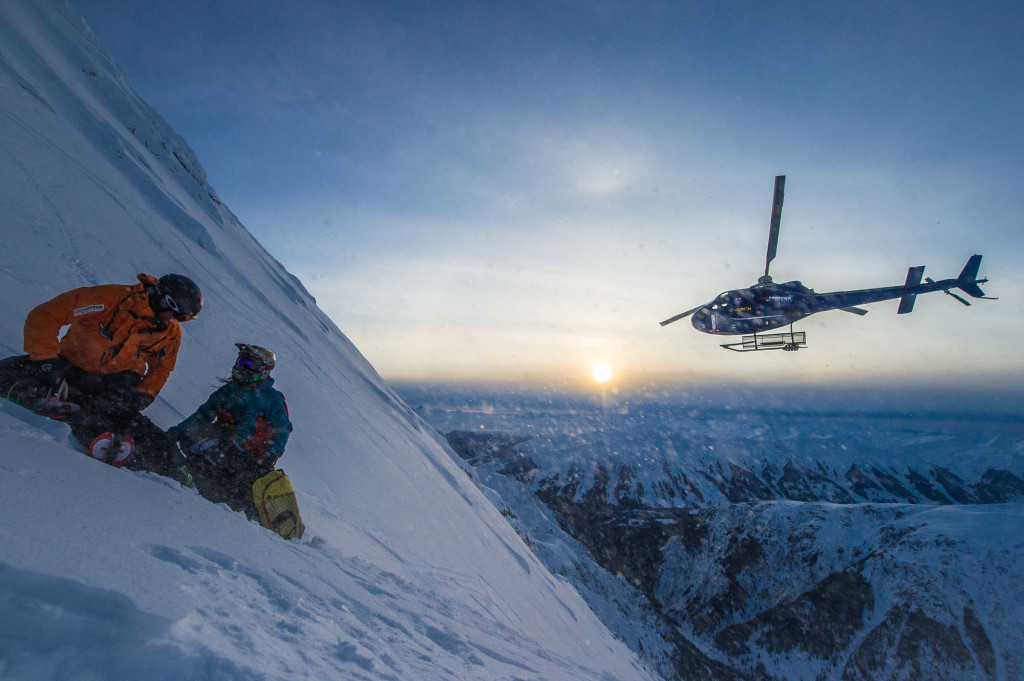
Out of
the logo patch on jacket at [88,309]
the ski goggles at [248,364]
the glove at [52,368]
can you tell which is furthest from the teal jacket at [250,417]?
the logo patch on jacket at [88,309]

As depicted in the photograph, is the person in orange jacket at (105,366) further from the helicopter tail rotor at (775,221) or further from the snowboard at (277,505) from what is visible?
the helicopter tail rotor at (775,221)

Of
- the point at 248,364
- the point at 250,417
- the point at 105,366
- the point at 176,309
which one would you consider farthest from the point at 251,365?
the point at 105,366

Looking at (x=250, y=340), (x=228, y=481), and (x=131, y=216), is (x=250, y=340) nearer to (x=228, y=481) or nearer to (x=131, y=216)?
(x=131, y=216)

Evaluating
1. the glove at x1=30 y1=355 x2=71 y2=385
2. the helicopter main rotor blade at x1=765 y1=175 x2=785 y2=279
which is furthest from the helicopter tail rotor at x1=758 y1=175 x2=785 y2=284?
the glove at x1=30 y1=355 x2=71 y2=385

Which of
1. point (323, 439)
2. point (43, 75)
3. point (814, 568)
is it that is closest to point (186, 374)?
point (323, 439)

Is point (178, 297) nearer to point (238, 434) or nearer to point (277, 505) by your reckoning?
point (238, 434)

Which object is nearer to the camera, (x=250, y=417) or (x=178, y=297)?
(x=178, y=297)
